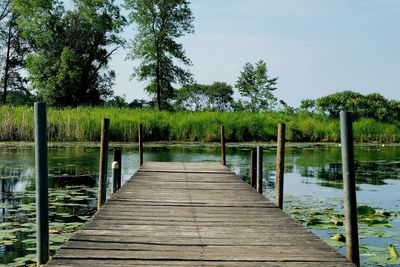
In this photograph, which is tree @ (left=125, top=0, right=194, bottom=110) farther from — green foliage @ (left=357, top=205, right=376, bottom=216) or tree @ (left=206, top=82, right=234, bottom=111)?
green foliage @ (left=357, top=205, right=376, bottom=216)

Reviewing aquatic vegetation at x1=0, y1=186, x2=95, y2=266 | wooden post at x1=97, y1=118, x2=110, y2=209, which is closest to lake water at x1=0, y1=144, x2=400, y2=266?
aquatic vegetation at x1=0, y1=186, x2=95, y2=266

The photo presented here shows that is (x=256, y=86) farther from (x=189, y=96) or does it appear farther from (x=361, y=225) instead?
(x=361, y=225)

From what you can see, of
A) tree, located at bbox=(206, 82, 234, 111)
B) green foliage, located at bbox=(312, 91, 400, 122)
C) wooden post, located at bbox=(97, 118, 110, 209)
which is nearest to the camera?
wooden post, located at bbox=(97, 118, 110, 209)

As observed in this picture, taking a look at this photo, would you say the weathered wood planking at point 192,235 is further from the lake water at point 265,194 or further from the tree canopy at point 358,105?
the tree canopy at point 358,105

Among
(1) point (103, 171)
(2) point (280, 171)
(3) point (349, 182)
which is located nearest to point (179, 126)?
(1) point (103, 171)

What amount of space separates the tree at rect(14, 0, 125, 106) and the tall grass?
15759 mm

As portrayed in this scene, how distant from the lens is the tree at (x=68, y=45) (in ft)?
139

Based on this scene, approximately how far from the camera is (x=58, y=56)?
4344 centimetres

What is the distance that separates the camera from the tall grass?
928 inches

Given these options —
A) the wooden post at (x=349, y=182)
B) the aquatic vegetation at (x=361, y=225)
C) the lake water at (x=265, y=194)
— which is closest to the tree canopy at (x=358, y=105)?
the lake water at (x=265, y=194)

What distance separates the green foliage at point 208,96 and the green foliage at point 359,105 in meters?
30.6

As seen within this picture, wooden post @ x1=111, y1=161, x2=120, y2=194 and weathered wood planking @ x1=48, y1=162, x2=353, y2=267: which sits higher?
wooden post @ x1=111, y1=161, x2=120, y2=194

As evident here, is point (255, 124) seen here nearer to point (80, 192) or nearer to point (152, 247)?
point (80, 192)

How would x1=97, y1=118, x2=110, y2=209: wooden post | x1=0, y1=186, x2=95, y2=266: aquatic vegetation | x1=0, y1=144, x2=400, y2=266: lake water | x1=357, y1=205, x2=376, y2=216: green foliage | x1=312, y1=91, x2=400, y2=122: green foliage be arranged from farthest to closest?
1. x1=312, y1=91, x2=400, y2=122: green foliage
2. x1=97, y1=118, x2=110, y2=209: wooden post
3. x1=357, y1=205, x2=376, y2=216: green foliage
4. x1=0, y1=144, x2=400, y2=266: lake water
5. x1=0, y1=186, x2=95, y2=266: aquatic vegetation
